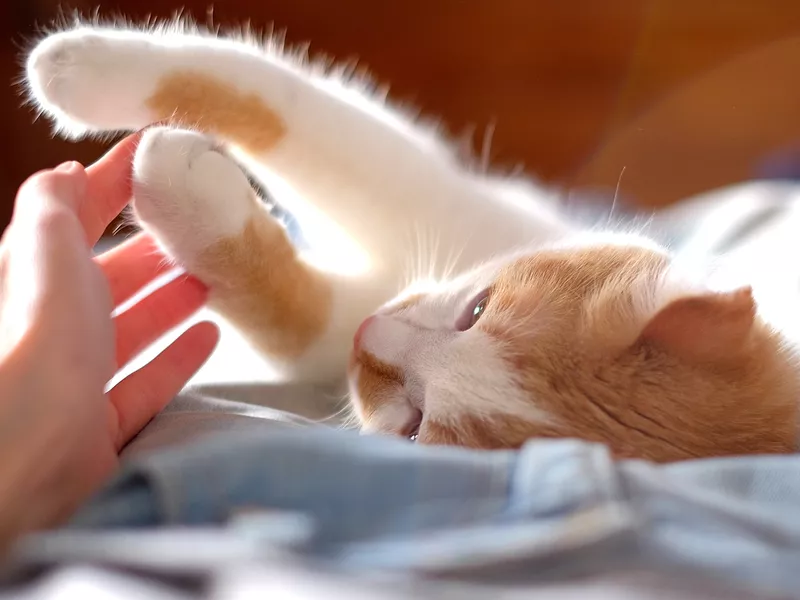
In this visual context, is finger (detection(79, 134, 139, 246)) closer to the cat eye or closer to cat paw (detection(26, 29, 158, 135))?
cat paw (detection(26, 29, 158, 135))

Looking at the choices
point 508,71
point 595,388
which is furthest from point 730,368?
point 508,71

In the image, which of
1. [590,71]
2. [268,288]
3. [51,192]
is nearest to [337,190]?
[268,288]

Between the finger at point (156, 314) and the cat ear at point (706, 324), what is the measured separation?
49cm

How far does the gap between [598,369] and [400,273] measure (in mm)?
385

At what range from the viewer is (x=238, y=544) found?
403mm

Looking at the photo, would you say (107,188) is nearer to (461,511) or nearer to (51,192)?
(51,192)

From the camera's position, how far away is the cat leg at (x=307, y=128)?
840mm

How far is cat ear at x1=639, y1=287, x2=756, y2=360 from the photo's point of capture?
2.24 ft

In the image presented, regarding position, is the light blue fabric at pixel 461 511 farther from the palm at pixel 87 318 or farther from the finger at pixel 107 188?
the finger at pixel 107 188

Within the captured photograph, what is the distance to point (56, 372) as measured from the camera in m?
0.50

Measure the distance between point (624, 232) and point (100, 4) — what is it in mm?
1533

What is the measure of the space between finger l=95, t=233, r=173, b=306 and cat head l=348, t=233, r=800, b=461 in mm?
286

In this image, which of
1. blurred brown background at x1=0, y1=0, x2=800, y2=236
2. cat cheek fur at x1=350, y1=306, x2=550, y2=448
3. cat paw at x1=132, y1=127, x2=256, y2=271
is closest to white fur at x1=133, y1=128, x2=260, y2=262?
cat paw at x1=132, y1=127, x2=256, y2=271

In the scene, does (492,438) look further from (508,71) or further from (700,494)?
(508,71)
